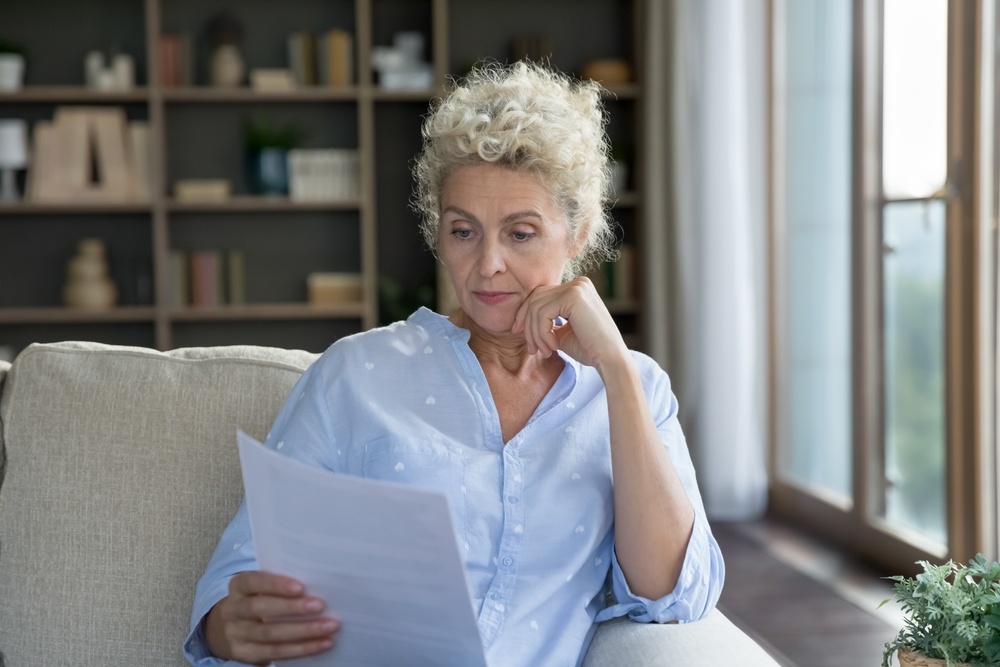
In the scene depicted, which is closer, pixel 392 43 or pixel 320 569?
pixel 320 569

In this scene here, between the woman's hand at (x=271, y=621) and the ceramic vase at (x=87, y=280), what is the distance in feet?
12.2

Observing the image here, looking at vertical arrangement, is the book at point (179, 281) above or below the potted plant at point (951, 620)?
above

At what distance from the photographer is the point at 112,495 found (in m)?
1.48

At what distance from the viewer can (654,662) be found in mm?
1266

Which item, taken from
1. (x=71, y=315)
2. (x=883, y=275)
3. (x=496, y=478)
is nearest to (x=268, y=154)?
(x=71, y=315)

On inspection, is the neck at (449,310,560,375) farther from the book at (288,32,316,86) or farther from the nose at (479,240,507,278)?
the book at (288,32,316,86)

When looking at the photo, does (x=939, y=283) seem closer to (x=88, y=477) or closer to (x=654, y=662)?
(x=654, y=662)

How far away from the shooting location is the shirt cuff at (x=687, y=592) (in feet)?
4.56

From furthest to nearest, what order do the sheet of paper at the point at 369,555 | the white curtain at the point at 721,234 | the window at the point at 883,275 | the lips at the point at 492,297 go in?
the white curtain at the point at 721,234 < the window at the point at 883,275 < the lips at the point at 492,297 < the sheet of paper at the point at 369,555

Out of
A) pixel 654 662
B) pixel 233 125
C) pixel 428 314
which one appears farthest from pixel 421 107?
pixel 654 662

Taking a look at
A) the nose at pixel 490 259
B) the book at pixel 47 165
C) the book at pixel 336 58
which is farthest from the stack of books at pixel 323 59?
the nose at pixel 490 259

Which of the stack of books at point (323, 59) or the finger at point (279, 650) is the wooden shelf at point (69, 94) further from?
the finger at point (279, 650)

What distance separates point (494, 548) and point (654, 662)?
0.24 meters

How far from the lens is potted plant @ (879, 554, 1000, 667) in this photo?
43.2 inches
